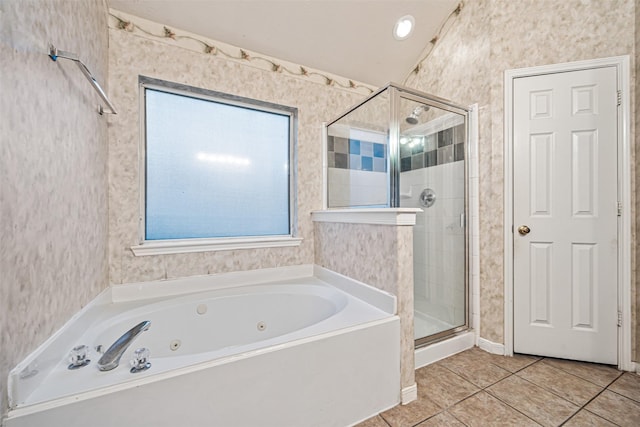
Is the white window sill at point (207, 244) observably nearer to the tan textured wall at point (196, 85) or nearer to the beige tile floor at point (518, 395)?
the tan textured wall at point (196, 85)

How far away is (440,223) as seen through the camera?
6.38 feet

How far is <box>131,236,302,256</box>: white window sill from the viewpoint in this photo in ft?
5.25

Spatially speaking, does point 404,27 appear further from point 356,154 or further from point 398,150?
point 398,150

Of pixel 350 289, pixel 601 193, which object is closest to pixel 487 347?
pixel 350 289

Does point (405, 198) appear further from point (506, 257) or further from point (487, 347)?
point (487, 347)

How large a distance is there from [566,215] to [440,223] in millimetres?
744

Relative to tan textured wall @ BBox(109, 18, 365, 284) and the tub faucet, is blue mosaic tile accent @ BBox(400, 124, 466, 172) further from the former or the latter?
the tub faucet

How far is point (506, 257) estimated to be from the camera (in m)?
1.74

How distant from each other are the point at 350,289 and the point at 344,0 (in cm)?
201


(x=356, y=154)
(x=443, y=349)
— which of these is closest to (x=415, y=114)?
(x=356, y=154)

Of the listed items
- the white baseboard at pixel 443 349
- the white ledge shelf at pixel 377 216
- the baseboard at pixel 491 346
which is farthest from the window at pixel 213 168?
the baseboard at pixel 491 346

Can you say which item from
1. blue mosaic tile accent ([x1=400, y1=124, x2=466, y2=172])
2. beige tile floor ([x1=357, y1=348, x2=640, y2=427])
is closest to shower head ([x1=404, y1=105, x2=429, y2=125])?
blue mosaic tile accent ([x1=400, y1=124, x2=466, y2=172])

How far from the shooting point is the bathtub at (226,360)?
76 cm

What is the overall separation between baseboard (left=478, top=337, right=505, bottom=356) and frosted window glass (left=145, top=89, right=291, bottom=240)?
1666mm
